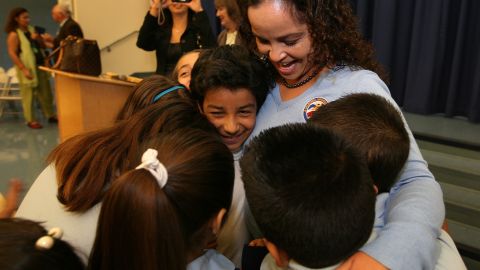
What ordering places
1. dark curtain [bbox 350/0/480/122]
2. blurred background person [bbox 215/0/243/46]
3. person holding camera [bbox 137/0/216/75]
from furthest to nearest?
blurred background person [bbox 215/0/243/46], person holding camera [bbox 137/0/216/75], dark curtain [bbox 350/0/480/122]

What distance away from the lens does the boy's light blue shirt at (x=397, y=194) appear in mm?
745

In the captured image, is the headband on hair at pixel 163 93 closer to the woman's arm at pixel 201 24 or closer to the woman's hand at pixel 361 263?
the woman's hand at pixel 361 263

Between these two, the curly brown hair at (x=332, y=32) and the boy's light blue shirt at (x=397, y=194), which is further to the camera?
the curly brown hair at (x=332, y=32)

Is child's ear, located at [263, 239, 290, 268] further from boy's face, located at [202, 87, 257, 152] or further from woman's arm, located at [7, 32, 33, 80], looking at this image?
woman's arm, located at [7, 32, 33, 80]

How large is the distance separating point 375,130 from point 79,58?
9.51 feet

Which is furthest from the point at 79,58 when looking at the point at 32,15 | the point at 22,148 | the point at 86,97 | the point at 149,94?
the point at 32,15

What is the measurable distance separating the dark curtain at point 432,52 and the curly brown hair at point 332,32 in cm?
171

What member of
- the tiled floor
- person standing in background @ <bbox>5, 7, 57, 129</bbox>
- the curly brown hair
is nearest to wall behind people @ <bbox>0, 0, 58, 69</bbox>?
the tiled floor

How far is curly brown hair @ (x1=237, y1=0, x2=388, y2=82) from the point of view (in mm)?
1007

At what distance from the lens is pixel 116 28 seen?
16.8ft

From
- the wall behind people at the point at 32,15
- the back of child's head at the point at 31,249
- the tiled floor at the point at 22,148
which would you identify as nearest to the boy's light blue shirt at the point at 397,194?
the back of child's head at the point at 31,249

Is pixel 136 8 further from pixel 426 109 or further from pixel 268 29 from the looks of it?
pixel 268 29

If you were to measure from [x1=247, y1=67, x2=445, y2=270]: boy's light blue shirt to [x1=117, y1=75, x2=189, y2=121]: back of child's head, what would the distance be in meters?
0.26

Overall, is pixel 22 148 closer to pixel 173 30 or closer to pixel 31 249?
pixel 173 30
